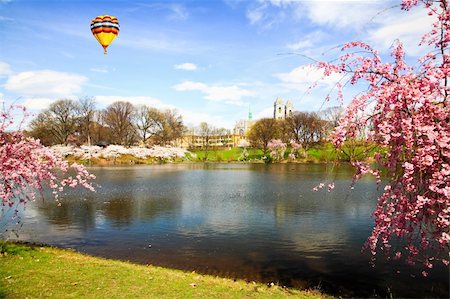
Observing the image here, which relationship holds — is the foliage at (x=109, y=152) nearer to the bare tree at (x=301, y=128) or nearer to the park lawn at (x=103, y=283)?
the bare tree at (x=301, y=128)

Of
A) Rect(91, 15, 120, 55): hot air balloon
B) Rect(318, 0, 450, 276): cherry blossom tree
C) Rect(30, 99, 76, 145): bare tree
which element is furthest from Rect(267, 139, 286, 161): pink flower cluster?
Rect(318, 0, 450, 276): cherry blossom tree

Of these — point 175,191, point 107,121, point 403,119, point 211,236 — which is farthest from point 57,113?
point 403,119

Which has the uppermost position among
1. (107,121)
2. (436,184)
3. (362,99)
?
(107,121)

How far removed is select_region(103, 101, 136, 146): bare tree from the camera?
93.9 metres

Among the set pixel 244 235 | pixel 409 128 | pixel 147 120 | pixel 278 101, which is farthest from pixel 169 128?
pixel 409 128

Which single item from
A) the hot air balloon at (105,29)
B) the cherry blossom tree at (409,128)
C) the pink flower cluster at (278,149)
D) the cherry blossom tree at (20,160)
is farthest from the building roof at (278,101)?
the cherry blossom tree at (409,128)

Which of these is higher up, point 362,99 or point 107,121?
point 107,121

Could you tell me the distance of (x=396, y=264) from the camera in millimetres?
12633

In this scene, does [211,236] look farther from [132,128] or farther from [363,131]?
[132,128]

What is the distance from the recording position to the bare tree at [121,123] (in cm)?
9388

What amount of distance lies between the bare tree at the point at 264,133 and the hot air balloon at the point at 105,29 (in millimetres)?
72242

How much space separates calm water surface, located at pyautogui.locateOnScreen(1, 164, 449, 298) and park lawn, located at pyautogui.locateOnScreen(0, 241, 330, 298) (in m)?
1.88

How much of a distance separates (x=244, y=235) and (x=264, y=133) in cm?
7904

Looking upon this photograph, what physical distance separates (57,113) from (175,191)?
210ft
